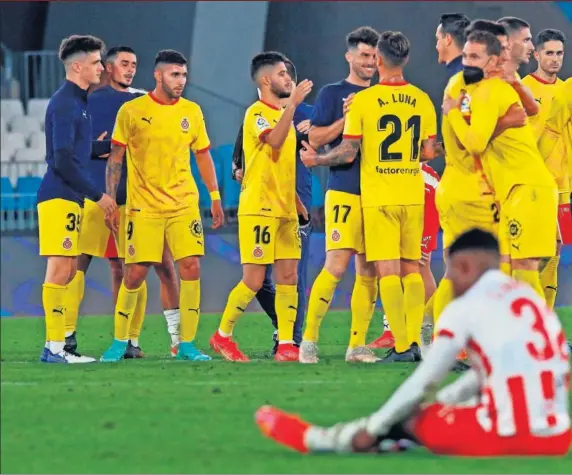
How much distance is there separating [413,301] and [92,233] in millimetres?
2665

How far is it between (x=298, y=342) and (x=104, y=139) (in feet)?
6.81

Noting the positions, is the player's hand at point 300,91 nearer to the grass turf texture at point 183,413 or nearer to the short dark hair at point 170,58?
the short dark hair at point 170,58

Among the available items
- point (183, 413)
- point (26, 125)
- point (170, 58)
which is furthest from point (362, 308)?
point (26, 125)

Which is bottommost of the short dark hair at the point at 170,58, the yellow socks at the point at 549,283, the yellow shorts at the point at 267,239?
the yellow socks at the point at 549,283

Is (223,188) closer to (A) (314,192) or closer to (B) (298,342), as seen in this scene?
(A) (314,192)

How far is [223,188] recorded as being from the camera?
18891 millimetres

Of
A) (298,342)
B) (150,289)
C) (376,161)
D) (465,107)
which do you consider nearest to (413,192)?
(376,161)

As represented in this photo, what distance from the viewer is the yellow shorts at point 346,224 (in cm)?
1012

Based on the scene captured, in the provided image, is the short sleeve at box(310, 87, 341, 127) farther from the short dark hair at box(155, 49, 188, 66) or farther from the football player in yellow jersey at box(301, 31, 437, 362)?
the short dark hair at box(155, 49, 188, 66)

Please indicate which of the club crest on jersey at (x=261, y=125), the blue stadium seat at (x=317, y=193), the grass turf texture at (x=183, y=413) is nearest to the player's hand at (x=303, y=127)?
the club crest on jersey at (x=261, y=125)

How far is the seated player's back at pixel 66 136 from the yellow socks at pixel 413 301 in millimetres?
2270

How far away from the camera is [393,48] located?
9898 millimetres

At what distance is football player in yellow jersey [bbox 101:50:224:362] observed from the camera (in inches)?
421

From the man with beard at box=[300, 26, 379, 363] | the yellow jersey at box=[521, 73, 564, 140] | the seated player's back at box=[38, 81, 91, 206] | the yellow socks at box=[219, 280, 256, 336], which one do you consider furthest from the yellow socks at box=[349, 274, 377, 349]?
the seated player's back at box=[38, 81, 91, 206]
